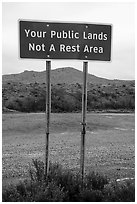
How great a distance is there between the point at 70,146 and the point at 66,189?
5493 mm

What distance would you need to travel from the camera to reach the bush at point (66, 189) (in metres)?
4.94

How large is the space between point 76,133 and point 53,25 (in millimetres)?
9638

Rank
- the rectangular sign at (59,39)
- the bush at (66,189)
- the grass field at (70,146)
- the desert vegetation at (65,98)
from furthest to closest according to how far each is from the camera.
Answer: the desert vegetation at (65,98) < the grass field at (70,146) < the rectangular sign at (59,39) < the bush at (66,189)

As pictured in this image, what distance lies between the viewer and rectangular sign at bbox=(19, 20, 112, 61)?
511cm

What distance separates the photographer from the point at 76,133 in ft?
47.4

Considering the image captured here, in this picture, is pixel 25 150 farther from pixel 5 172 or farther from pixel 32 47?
pixel 32 47

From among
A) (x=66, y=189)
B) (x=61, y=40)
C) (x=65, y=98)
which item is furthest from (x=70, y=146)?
(x=65, y=98)

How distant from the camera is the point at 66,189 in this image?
17.2ft

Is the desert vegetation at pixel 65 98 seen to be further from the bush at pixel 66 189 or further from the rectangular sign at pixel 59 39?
the rectangular sign at pixel 59 39

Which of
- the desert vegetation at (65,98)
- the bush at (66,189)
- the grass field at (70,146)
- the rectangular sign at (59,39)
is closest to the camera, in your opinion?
the bush at (66,189)

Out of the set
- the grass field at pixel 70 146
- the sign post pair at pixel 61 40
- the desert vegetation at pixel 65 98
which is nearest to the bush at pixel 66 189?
the grass field at pixel 70 146

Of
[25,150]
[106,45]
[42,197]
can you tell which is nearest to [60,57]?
[106,45]

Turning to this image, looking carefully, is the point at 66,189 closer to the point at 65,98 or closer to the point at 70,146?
the point at 70,146

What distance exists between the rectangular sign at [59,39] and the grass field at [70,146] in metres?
2.33
